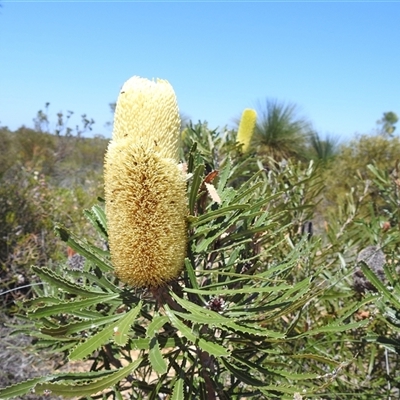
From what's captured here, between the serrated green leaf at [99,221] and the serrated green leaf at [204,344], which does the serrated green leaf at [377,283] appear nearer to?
the serrated green leaf at [204,344]

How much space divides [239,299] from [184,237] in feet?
0.69

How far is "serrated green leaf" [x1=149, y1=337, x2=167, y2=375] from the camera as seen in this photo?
629 millimetres

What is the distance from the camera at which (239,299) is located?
0.91m

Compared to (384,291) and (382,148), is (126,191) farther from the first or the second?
(382,148)

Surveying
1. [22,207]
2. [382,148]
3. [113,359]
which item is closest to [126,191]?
[113,359]

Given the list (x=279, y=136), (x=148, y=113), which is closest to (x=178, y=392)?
(x=148, y=113)

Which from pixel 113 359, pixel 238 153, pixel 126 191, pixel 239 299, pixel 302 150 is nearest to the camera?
pixel 126 191

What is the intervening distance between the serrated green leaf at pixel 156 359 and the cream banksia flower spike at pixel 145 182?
125 millimetres

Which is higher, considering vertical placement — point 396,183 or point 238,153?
point 238,153

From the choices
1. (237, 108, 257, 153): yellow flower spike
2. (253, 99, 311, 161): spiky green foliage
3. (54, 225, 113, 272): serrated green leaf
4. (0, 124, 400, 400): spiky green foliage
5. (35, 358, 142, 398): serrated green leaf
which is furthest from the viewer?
(253, 99, 311, 161): spiky green foliage

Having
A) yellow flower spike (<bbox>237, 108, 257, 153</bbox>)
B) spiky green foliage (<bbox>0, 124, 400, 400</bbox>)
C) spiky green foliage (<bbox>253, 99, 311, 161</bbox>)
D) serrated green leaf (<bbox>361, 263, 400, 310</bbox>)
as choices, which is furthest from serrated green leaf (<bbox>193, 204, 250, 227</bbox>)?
spiky green foliage (<bbox>253, 99, 311, 161</bbox>)

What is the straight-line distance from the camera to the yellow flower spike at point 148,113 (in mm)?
722

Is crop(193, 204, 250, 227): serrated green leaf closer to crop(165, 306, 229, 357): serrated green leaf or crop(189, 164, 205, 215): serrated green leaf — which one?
crop(189, 164, 205, 215): serrated green leaf

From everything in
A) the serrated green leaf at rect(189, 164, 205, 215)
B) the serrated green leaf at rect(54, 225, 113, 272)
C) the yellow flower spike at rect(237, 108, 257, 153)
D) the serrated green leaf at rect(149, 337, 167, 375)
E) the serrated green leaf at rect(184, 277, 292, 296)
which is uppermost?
the yellow flower spike at rect(237, 108, 257, 153)
